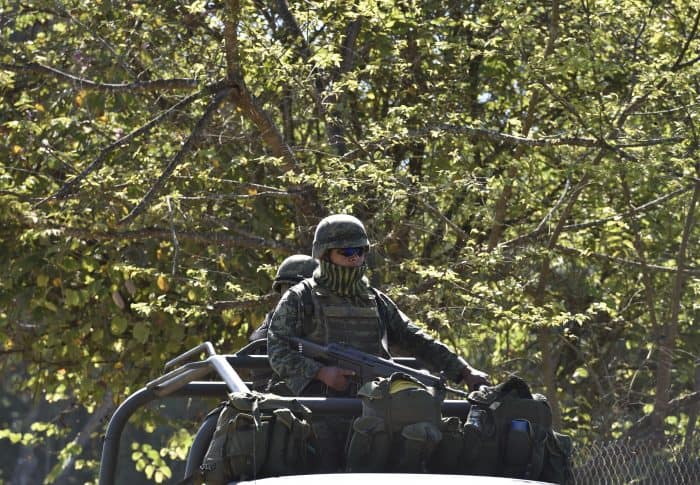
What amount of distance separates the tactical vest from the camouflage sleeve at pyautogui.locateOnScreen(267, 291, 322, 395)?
8 centimetres

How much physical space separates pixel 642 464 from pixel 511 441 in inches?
111

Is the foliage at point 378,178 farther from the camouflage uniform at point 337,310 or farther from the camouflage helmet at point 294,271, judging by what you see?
the camouflage uniform at point 337,310

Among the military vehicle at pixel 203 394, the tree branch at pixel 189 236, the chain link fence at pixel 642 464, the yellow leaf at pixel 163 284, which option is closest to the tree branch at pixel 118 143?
the tree branch at pixel 189 236

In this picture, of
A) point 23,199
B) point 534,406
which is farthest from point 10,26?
point 534,406

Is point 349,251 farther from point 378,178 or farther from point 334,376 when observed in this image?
→ point 378,178

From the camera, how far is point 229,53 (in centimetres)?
1153

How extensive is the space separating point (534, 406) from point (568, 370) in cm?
866

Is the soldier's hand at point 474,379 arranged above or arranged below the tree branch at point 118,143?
below

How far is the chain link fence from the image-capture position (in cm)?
766

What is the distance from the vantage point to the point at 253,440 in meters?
4.69

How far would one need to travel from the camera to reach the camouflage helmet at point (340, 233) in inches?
247

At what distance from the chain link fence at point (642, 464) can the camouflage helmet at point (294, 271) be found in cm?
193

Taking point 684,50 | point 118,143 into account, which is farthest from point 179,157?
point 684,50

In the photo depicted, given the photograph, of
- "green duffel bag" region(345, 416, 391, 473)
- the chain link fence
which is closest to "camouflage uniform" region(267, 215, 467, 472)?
"green duffel bag" region(345, 416, 391, 473)
